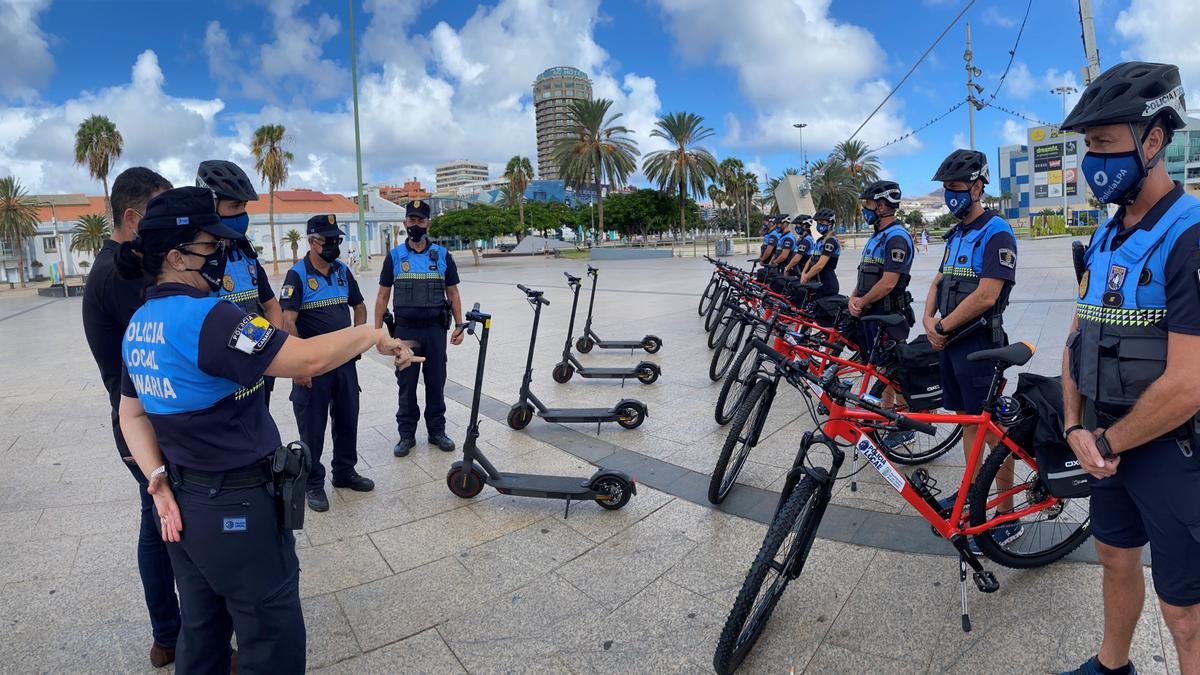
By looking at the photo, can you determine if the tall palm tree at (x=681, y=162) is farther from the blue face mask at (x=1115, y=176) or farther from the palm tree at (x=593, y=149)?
the blue face mask at (x=1115, y=176)

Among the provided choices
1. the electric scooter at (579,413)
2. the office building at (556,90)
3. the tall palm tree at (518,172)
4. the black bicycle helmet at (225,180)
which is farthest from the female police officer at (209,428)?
the office building at (556,90)

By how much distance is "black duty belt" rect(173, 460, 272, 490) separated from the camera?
74.8 inches

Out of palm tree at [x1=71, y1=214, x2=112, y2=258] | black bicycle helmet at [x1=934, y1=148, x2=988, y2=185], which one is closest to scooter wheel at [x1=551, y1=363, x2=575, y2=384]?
black bicycle helmet at [x1=934, y1=148, x2=988, y2=185]

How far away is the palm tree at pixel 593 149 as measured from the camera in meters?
43.0

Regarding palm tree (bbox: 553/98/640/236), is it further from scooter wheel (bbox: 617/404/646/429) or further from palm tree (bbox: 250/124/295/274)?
scooter wheel (bbox: 617/404/646/429)

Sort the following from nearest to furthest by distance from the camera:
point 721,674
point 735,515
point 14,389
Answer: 1. point 721,674
2. point 735,515
3. point 14,389

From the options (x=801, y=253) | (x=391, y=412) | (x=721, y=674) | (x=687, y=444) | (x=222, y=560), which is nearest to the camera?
(x=222, y=560)

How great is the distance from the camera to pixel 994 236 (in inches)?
133

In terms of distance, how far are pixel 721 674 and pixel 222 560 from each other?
176 cm

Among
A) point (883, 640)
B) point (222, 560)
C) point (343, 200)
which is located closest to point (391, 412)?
point (222, 560)

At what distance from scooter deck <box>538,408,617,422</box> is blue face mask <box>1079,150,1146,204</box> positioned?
149 inches

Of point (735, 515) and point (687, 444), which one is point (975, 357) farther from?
point (687, 444)

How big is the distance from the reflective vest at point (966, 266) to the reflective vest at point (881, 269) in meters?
1.32

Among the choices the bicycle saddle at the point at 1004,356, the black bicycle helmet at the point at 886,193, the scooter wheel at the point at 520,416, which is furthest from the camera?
the scooter wheel at the point at 520,416
